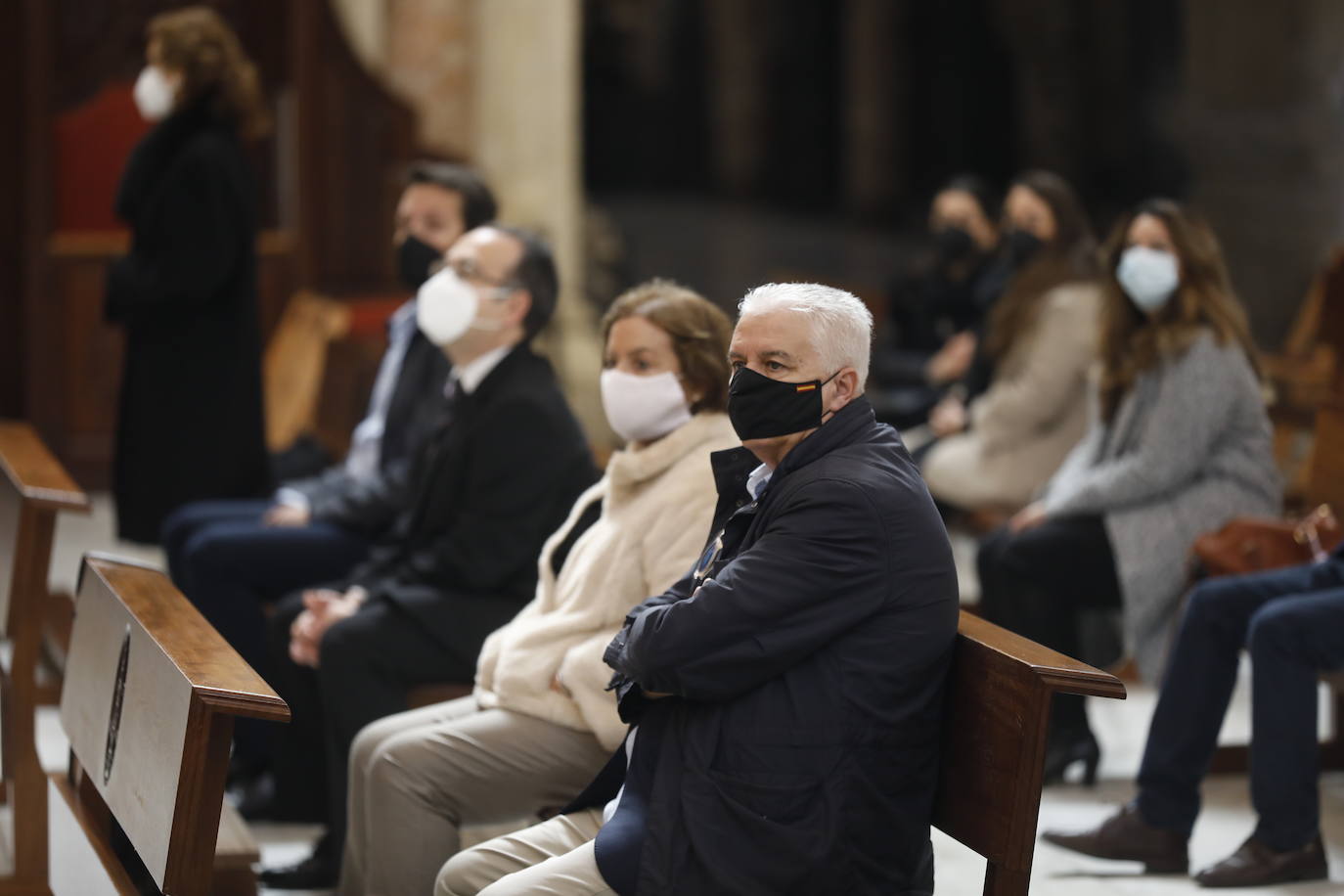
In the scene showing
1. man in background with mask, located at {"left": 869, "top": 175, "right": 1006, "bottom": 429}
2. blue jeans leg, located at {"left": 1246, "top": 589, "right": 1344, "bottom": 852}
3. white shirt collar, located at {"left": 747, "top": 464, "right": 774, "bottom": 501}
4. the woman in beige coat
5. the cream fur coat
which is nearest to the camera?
white shirt collar, located at {"left": 747, "top": 464, "right": 774, "bottom": 501}

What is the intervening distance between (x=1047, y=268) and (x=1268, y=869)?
2.33 m

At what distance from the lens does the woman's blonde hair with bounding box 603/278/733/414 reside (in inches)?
128

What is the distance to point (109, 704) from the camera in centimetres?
319

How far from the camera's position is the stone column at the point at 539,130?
8.70 metres

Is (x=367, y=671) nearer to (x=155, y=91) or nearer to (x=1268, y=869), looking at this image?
(x=1268, y=869)

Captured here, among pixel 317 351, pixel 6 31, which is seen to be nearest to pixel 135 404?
pixel 317 351

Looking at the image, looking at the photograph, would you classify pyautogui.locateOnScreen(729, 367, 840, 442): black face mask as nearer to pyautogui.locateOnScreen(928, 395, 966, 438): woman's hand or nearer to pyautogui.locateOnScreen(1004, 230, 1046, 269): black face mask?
pyautogui.locateOnScreen(1004, 230, 1046, 269): black face mask

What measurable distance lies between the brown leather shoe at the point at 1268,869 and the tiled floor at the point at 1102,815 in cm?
3

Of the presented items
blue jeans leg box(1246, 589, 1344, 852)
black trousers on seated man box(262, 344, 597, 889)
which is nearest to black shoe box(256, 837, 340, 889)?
black trousers on seated man box(262, 344, 597, 889)

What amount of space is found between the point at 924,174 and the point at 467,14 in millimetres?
4729

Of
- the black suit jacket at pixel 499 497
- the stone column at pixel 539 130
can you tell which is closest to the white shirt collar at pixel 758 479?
the black suit jacket at pixel 499 497

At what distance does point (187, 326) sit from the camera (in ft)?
17.0

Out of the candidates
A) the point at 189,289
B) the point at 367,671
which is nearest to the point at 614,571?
the point at 367,671

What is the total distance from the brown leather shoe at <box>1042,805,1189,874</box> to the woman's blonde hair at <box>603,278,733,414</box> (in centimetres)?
127
